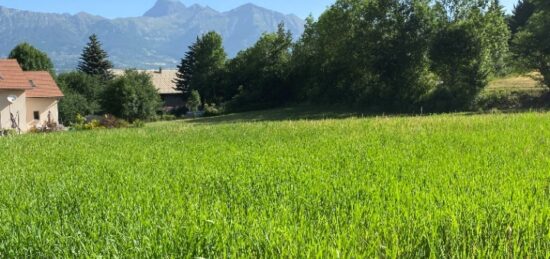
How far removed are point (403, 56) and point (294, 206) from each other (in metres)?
32.1

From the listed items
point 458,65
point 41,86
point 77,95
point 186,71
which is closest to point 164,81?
point 186,71

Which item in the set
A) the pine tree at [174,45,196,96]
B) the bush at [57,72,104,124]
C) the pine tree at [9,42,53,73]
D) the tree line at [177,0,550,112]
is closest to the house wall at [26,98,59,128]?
the bush at [57,72,104,124]

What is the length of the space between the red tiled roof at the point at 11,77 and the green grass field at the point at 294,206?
3107 cm

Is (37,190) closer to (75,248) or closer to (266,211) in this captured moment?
(75,248)

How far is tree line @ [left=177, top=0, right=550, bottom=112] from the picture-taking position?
29625mm

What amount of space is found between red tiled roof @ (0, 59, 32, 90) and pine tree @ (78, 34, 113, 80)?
3438cm

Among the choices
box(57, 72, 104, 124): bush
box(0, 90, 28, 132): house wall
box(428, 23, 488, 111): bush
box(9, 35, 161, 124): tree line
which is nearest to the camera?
box(428, 23, 488, 111): bush

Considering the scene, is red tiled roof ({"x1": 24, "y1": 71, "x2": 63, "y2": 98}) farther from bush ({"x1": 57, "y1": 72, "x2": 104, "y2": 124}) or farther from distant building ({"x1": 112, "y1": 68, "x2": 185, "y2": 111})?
→ distant building ({"x1": 112, "y1": 68, "x2": 185, "y2": 111})

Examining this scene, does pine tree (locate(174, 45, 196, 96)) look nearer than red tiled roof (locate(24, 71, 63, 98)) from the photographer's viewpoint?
No

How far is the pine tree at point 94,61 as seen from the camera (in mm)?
70750

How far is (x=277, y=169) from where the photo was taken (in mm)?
5605

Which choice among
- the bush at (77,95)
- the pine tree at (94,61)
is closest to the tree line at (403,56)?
the bush at (77,95)

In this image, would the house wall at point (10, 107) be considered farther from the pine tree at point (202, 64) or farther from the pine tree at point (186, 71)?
the pine tree at point (186, 71)

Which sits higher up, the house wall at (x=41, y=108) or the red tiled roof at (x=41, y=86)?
the red tiled roof at (x=41, y=86)
